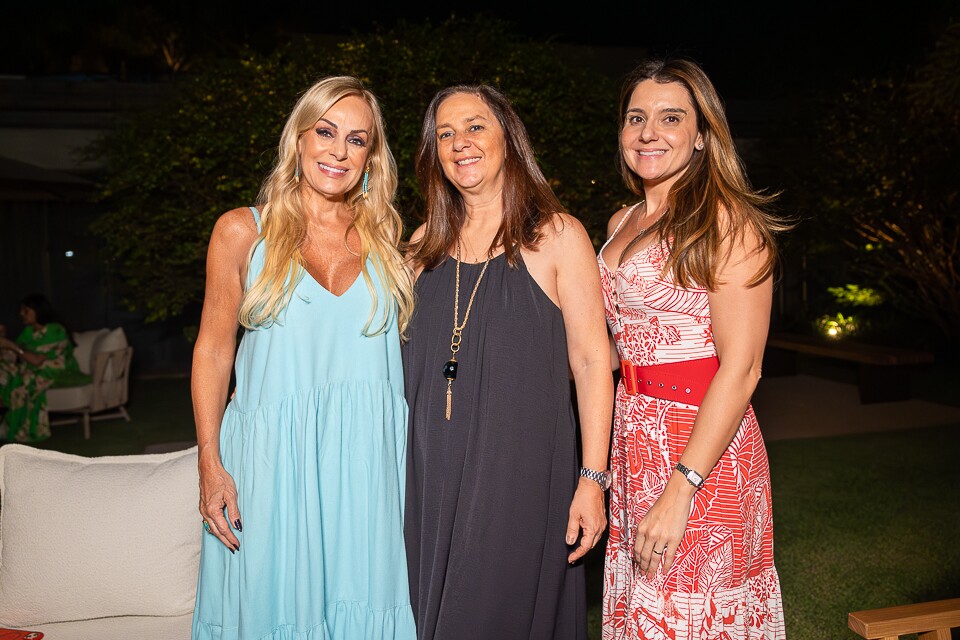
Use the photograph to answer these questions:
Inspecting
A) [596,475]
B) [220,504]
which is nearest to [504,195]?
[596,475]

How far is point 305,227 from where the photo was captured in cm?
231

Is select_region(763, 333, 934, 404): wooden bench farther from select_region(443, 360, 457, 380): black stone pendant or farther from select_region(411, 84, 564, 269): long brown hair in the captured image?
select_region(443, 360, 457, 380): black stone pendant

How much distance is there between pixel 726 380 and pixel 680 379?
0.16 meters

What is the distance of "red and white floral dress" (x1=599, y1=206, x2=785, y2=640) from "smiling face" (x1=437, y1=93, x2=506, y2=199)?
1.44 ft

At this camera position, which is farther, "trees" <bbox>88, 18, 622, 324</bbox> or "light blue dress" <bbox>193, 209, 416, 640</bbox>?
"trees" <bbox>88, 18, 622, 324</bbox>

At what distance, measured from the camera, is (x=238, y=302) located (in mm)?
2195

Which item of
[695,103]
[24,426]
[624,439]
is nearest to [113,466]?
[624,439]

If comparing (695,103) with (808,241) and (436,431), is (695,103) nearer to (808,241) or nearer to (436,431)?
(436,431)

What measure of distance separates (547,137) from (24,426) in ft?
18.4

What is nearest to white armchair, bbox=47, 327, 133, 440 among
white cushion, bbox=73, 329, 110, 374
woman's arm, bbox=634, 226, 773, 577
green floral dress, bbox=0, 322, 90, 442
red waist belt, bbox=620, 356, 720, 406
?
white cushion, bbox=73, 329, 110, 374

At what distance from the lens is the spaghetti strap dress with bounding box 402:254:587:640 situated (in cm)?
211

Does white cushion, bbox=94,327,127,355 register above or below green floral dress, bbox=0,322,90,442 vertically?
above

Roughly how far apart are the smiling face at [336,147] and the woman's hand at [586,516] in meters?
1.03

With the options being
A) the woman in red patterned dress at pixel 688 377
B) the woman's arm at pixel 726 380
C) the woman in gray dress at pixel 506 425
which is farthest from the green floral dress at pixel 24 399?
the woman's arm at pixel 726 380
